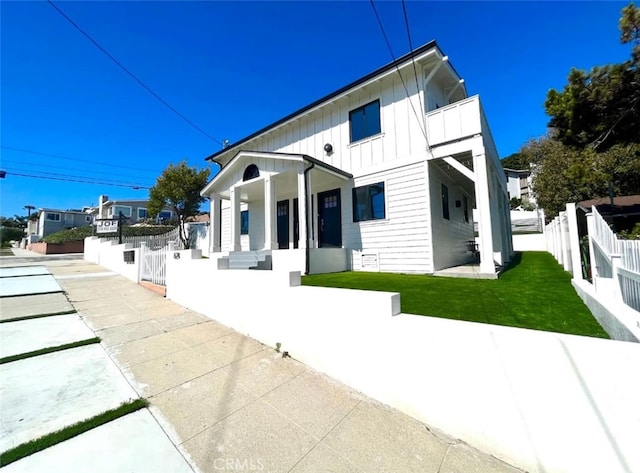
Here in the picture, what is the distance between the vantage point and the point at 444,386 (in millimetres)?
2123

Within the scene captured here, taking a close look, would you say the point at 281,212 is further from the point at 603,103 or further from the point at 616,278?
the point at 603,103

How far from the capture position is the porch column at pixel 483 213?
6853 mm

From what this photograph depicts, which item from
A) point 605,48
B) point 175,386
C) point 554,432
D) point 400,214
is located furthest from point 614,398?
point 605,48

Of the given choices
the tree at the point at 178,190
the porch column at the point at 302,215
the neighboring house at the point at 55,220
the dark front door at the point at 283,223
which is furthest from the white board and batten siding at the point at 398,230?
the neighboring house at the point at 55,220

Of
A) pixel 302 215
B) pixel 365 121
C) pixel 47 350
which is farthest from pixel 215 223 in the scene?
pixel 47 350

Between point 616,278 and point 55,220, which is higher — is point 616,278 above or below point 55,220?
below

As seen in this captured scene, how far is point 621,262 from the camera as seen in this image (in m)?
3.23

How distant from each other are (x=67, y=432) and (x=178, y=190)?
19.0m

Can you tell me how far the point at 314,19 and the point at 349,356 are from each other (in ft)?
30.7

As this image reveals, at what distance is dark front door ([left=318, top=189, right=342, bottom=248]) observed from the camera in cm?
995

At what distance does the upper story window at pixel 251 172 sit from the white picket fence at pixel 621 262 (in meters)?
8.88

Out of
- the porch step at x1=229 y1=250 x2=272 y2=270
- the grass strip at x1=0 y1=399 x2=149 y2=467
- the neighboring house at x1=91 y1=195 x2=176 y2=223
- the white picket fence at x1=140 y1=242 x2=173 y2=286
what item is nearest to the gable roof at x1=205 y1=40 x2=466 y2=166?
the porch step at x1=229 y1=250 x2=272 y2=270

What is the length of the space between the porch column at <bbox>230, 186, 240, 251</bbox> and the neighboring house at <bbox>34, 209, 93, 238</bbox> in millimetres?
48483

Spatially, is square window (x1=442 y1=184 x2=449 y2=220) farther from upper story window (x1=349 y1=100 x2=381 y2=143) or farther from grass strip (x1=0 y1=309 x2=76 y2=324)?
grass strip (x1=0 y1=309 x2=76 y2=324)
